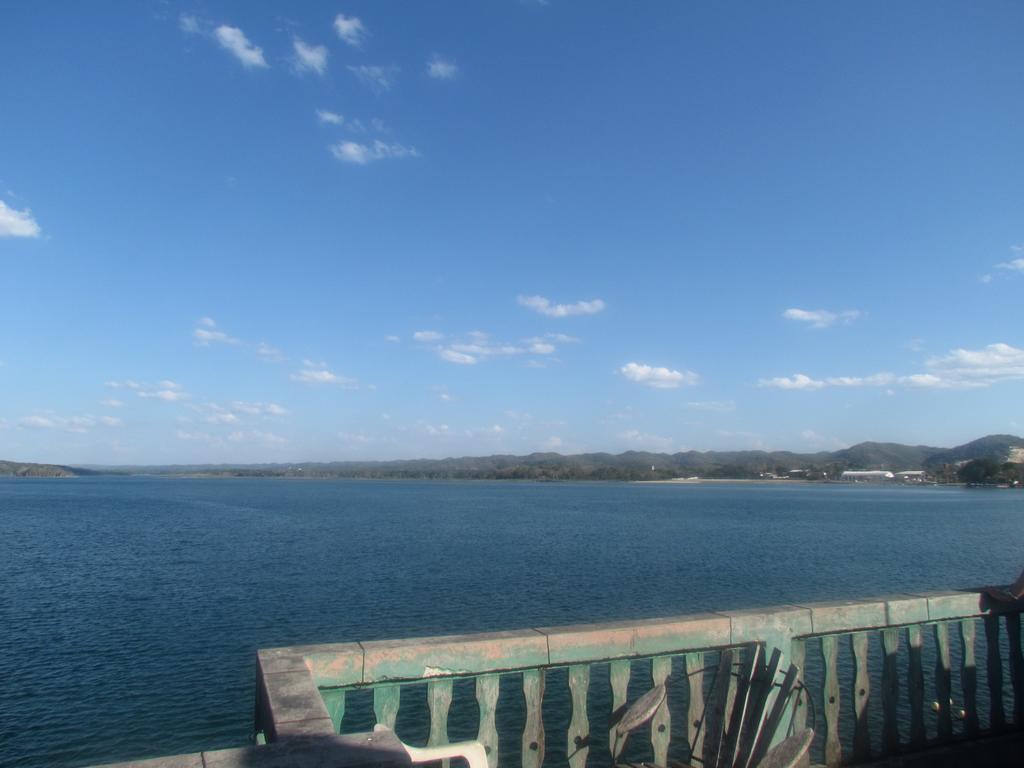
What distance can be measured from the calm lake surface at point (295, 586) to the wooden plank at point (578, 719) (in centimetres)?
1508

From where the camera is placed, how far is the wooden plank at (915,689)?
15.6 feet

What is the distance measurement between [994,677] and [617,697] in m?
3.03

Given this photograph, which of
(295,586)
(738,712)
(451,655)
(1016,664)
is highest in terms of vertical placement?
(451,655)

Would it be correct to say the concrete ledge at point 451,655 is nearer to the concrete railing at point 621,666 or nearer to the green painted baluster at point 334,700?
the concrete railing at point 621,666

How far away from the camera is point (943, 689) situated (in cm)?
489

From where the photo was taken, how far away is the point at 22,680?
2050 centimetres

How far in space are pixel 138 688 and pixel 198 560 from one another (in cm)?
2501

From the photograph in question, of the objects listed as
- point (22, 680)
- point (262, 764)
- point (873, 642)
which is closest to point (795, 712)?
point (262, 764)

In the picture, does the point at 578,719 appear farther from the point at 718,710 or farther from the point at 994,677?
the point at 994,677

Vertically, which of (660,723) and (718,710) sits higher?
(718,710)

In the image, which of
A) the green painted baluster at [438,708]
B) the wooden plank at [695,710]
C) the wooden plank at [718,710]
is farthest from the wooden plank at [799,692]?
the green painted baluster at [438,708]

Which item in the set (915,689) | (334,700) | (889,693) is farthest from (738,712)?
(334,700)

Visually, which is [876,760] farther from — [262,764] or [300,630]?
[300,630]

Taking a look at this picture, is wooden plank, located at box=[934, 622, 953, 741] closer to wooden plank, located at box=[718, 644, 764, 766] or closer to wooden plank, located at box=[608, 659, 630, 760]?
wooden plank, located at box=[718, 644, 764, 766]
